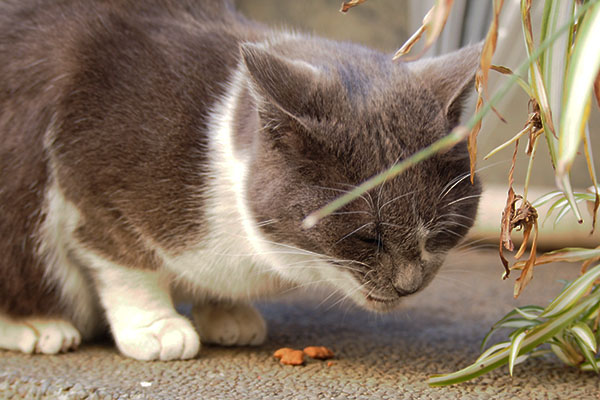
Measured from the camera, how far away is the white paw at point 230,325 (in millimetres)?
1705

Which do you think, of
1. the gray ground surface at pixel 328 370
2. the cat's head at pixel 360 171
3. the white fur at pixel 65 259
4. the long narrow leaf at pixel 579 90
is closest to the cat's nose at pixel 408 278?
the cat's head at pixel 360 171

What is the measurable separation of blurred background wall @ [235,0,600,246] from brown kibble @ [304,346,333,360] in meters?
0.54

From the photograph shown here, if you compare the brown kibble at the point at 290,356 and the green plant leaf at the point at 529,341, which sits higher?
the green plant leaf at the point at 529,341

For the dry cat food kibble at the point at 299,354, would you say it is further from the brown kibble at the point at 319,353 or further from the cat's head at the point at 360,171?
the cat's head at the point at 360,171

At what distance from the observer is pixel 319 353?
1.56m

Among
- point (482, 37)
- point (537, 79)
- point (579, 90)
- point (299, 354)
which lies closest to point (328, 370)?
point (299, 354)

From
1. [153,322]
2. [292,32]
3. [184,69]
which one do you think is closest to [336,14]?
[292,32]

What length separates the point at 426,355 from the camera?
5.18 ft

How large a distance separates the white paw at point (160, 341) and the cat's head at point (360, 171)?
1.08ft

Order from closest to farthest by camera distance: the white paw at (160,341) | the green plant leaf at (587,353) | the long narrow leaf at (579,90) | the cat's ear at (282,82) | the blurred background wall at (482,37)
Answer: the long narrow leaf at (579,90), the cat's ear at (282,82), the green plant leaf at (587,353), the white paw at (160,341), the blurred background wall at (482,37)

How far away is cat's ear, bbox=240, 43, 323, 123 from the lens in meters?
1.21

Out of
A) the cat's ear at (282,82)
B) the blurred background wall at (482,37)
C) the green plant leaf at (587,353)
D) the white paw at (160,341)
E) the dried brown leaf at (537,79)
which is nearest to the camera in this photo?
the dried brown leaf at (537,79)

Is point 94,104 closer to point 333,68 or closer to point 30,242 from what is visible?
point 30,242

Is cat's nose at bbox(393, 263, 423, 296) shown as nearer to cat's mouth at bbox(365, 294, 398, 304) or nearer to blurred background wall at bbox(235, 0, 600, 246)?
cat's mouth at bbox(365, 294, 398, 304)
